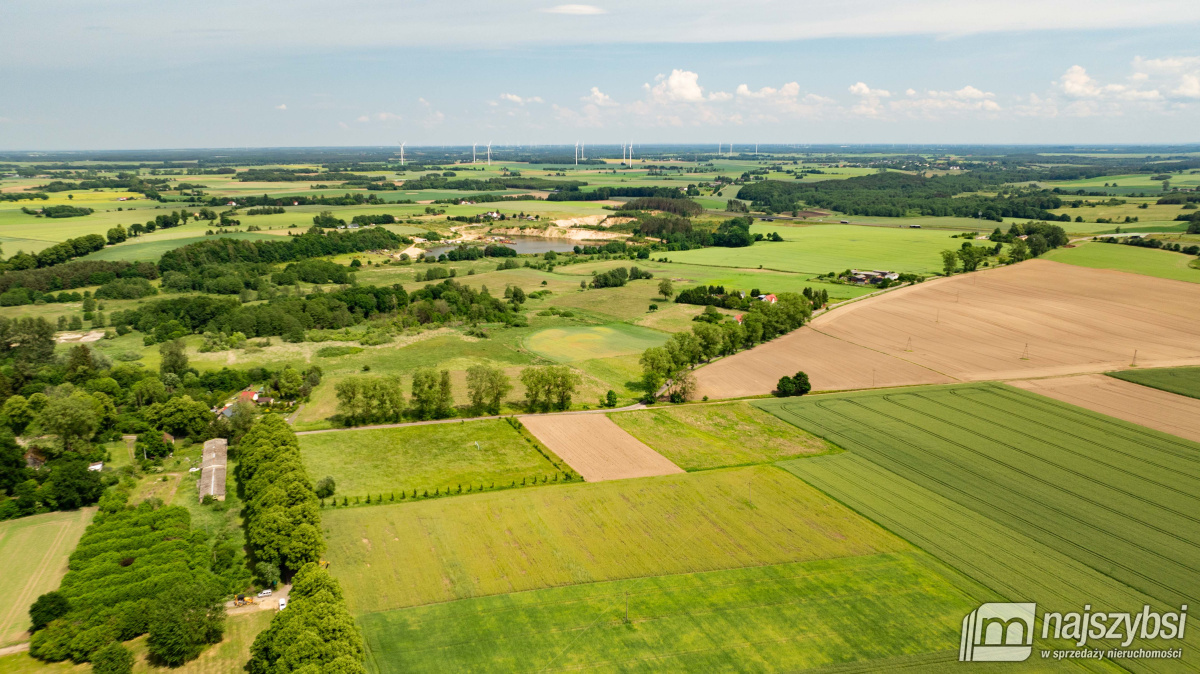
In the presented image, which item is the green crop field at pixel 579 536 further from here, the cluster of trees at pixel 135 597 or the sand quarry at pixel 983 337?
the sand quarry at pixel 983 337

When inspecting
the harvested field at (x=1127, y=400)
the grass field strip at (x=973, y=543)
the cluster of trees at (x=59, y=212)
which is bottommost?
the grass field strip at (x=973, y=543)

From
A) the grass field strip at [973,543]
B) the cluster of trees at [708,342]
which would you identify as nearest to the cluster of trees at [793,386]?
the cluster of trees at [708,342]

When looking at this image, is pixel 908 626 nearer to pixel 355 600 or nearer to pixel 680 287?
pixel 355 600

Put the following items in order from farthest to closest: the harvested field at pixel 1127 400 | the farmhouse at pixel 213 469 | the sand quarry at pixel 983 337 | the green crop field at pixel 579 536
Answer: the sand quarry at pixel 983 337
the harvested field at pixel 1127 400
the farmhouse at pixel 213 469
the green crop field at pixel 579 536

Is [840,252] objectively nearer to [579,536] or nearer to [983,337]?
[983,337]

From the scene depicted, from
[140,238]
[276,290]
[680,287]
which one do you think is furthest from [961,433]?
[140,238]

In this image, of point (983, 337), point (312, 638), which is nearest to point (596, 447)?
point (312, 638)

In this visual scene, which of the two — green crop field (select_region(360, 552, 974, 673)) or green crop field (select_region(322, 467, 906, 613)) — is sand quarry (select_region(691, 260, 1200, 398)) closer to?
green crop field (select_region(322, 467, 906, 613))
